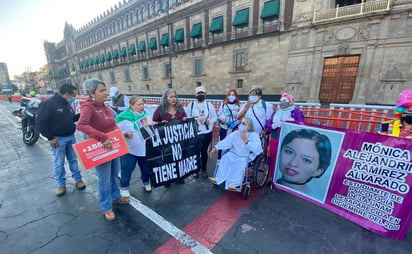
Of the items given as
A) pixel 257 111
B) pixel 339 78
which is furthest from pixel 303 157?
pixel 339 78

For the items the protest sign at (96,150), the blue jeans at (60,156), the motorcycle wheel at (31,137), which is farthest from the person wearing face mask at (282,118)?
the motorcycle wheel at (31,137)

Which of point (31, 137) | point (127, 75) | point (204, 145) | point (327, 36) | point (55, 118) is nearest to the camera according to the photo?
point (55, 118)

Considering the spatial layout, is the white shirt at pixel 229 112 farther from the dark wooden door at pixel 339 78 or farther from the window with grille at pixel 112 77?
the window with grille at pixel 112 77

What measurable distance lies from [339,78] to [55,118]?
16923 mm

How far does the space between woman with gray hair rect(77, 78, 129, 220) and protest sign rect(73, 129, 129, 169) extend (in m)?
0.06

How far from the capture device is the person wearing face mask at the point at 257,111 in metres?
3.44

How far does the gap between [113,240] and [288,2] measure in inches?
722

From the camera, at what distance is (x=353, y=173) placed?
236cm

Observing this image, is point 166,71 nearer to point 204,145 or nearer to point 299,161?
point 204,145

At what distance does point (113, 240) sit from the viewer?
2127 mm

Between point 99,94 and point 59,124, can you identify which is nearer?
point 99,94

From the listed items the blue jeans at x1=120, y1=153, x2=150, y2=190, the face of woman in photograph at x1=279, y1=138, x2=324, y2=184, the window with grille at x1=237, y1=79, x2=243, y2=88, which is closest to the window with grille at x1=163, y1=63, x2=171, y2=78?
the window with grille at x1=237, y1=79, x2=243, y2=88

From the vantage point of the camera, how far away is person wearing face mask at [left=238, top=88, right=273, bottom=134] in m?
3.44

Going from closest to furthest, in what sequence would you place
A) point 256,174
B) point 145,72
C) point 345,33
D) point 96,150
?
point 96,150 < point 256,174 < point 345,33 < point 145,72
